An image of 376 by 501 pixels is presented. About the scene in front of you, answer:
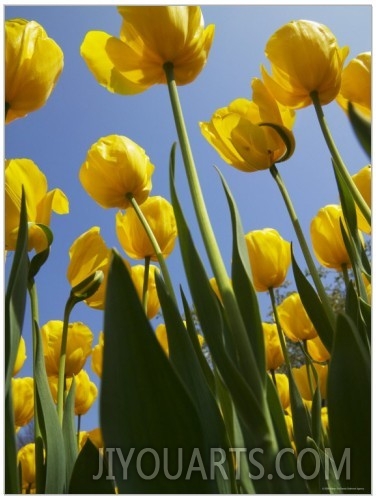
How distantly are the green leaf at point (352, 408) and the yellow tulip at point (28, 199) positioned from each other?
472 millimetres

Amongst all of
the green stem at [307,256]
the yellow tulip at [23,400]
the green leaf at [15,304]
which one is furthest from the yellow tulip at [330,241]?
the yellow tulip at [23,400]

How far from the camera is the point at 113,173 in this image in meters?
1.07

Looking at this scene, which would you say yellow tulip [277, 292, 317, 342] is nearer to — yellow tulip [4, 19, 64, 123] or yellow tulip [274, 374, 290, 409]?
yellow tulip [274, 374, 290, 409]

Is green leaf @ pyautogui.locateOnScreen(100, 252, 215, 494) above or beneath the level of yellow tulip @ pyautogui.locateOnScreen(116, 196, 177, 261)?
beneath

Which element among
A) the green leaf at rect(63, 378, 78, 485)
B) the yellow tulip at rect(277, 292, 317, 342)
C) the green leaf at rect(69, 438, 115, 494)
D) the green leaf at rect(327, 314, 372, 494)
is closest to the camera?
the green leaf at rect(327, 314, 372, 494)

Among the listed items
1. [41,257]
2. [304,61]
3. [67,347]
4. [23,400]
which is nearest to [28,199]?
[41,257]

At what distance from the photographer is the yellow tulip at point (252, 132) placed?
91 cm

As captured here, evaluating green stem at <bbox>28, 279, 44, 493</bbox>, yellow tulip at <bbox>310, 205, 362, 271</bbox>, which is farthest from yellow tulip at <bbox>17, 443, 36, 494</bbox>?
yellow tulip at <bbox>310, 205, 362, 271</bbox>

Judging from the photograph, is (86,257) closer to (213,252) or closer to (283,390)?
(213,252)

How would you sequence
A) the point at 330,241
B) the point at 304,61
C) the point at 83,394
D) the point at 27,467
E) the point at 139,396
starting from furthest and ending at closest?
the point at 27,467
the point at 83,394
the point at 330,241
the point at 304,61
the point at 139,396

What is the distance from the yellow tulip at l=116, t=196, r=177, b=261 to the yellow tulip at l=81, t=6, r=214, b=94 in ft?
1.26

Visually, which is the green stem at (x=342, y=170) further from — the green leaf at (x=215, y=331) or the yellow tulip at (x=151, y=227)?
Answer: the yellow tulip at (x=151, y=227)

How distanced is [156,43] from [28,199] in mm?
295

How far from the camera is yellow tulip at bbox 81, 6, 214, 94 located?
754mm
